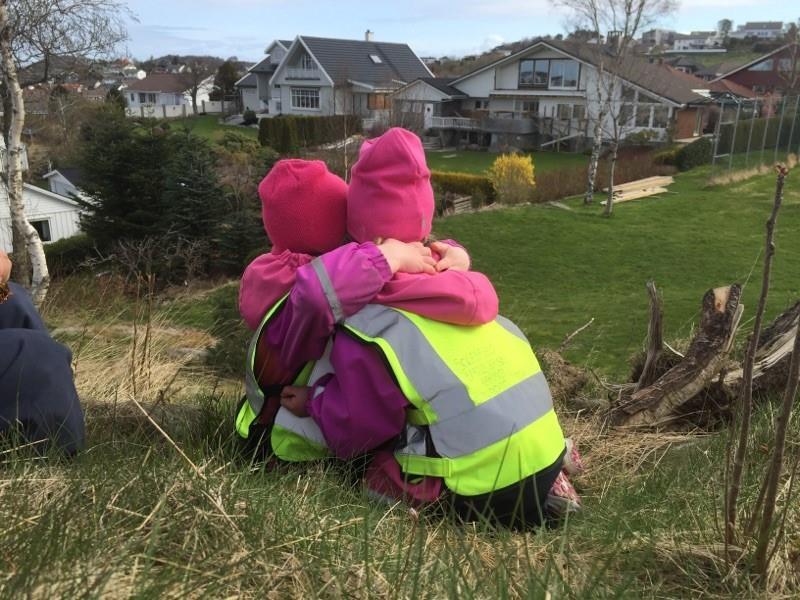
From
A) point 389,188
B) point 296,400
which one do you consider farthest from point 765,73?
point 296,400

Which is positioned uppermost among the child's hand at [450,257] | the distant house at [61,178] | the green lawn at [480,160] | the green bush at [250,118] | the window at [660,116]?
the child's hand at [450,257]

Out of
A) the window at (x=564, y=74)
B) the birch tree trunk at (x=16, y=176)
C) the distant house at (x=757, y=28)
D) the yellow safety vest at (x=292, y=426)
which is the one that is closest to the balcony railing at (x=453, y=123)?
the window at (x=564, y=74)

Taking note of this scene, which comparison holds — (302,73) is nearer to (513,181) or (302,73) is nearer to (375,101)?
(375,101)

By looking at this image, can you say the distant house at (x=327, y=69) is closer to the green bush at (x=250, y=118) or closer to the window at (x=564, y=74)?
the green bush at (x=250, y=118)

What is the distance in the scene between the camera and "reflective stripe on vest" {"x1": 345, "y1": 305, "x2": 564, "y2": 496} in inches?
86.7

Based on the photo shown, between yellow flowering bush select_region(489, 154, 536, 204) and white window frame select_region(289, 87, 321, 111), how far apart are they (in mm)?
32628

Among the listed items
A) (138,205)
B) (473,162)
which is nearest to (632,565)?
(138,205)

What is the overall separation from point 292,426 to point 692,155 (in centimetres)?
3465

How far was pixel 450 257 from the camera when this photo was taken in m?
2.67

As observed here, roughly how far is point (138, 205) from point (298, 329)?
66.6 ft

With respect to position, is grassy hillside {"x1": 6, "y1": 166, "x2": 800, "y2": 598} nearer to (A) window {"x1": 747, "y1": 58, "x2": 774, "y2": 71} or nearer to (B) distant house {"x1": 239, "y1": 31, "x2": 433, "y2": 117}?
(B) distant house {"x1": 239, "y1": 31, "x2": 433, "y2": 117}

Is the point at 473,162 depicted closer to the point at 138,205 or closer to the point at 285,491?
the point at 138,205

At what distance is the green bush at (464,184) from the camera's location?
28644 mm

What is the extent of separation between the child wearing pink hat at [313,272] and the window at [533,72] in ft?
157
